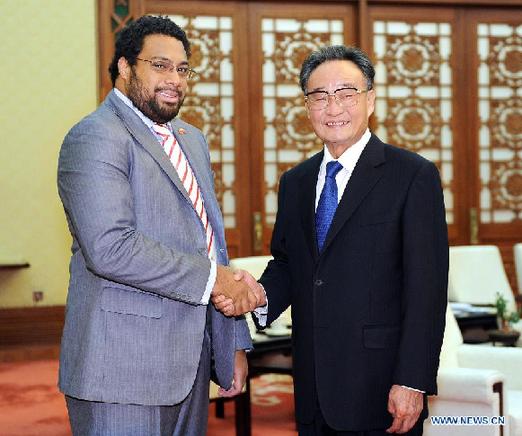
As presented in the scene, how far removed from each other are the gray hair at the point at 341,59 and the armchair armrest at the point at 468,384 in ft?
4.74

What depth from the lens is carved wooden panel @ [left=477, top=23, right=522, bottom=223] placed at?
7266 mm

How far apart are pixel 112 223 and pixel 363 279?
58 centimetres

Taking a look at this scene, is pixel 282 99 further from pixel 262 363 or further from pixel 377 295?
pixel 377 295

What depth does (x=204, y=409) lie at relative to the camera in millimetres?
2168

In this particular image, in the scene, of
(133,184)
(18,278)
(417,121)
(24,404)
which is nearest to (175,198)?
(133,184)

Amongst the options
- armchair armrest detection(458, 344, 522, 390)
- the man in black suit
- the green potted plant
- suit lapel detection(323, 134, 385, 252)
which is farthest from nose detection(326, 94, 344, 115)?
the green potted plant

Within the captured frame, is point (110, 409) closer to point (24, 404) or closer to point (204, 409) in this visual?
point (204, 409)

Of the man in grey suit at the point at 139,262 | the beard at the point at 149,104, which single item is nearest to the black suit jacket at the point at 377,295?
the man in grey suit at the point at 139,262

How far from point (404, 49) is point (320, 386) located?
5479mm

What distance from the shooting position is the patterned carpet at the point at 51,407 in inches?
168

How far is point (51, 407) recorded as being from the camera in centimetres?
473

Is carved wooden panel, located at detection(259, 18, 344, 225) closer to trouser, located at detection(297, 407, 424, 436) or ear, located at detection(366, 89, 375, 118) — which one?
ear, located at detection(366, 89, 375, 118)

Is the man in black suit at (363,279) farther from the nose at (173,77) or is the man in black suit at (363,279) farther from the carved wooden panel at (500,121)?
the carved wooden panel at (500,121)

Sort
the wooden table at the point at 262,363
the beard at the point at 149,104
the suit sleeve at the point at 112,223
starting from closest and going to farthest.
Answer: the suit sleeve at the point at 112,223
the beard at the point at 149,104
the wooden table at the point at 262,363
